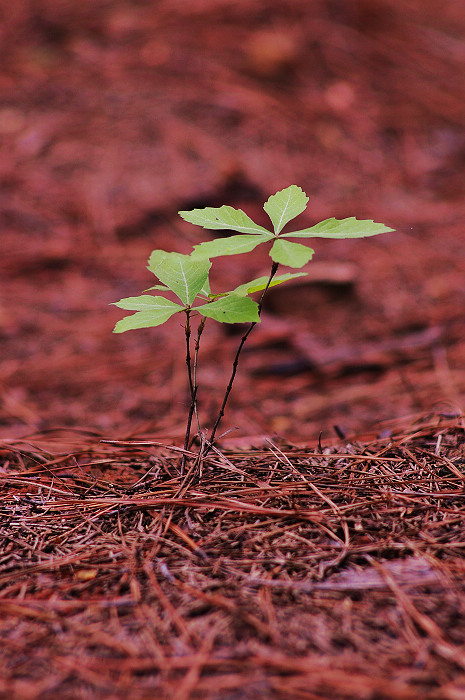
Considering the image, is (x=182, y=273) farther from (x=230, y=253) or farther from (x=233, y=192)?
(x=233, y=192)

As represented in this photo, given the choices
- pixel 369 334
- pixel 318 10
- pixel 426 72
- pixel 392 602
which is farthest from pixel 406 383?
pixel 318 10

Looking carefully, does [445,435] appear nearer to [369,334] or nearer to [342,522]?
[342,522]

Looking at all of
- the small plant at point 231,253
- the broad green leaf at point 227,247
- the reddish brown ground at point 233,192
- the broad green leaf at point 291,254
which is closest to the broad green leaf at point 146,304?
the small plant at point 231,253

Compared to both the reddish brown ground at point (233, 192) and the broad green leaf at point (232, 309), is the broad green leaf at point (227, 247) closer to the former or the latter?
the broad green leaf at point (232, 309)

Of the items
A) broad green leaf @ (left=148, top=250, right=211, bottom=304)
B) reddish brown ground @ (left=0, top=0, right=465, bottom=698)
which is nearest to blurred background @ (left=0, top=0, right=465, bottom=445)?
reddish brown ground @ (left=0, top=0, right=465, bottom=698)

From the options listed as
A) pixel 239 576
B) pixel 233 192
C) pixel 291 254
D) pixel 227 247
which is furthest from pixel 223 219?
pixel 233 192
